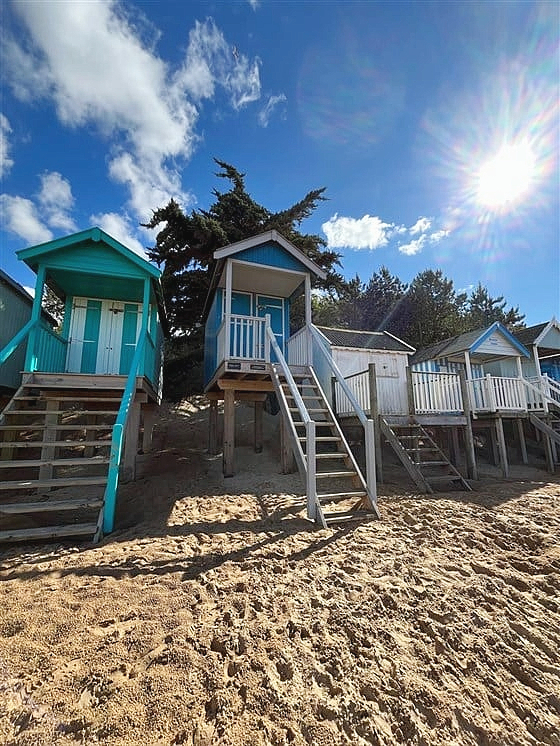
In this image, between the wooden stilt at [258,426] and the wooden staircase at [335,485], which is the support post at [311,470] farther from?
the wooden stilt at [258,426]

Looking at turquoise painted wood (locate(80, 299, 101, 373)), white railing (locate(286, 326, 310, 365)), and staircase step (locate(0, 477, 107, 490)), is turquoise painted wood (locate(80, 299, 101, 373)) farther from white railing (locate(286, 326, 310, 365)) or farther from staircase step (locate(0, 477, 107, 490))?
white railing (locate(286, 326, 310, 365))

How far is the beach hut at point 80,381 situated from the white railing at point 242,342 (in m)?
1.79

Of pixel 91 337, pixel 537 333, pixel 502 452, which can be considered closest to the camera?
pixel 91 337

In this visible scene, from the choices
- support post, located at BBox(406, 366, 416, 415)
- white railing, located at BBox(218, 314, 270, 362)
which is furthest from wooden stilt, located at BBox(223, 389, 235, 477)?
support post, located at BBox(406, 366, 416, 415)

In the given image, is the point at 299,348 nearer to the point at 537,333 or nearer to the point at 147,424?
the point at 147,424

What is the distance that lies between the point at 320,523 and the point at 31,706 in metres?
3.51

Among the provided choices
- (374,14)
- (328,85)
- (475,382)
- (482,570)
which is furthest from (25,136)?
(475,382)

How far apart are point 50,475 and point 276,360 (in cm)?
553

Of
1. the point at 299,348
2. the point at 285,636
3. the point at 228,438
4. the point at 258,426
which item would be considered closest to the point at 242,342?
the point at 299,348

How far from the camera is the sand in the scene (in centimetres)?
181

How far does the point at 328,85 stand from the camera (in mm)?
8969

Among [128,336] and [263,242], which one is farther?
[128,336]

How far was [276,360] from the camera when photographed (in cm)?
865

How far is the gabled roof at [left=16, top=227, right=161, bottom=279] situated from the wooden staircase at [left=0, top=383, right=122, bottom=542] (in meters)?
3.06
